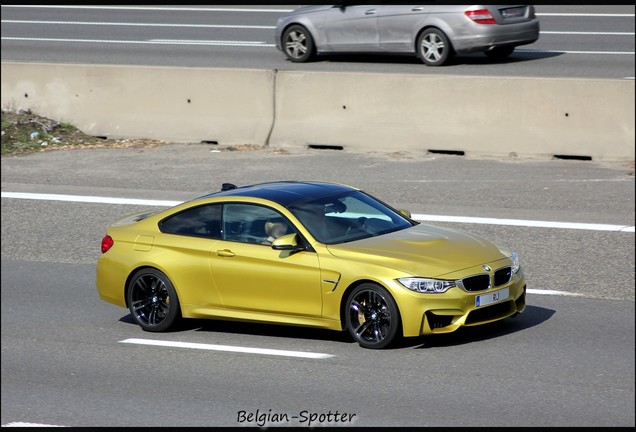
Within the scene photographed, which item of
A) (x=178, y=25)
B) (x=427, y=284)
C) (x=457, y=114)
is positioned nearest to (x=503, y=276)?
(x=427, y=284)

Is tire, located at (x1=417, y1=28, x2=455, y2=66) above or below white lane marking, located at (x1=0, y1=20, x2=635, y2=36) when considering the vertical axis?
below

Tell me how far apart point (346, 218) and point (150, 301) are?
2.07 meters

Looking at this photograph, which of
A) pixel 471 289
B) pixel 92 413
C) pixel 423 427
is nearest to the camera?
pixel 423 427

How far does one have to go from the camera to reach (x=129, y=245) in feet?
35.0

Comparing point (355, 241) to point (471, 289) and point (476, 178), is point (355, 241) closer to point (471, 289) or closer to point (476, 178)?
point (471, 289)

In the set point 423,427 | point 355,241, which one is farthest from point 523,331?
point 423,427

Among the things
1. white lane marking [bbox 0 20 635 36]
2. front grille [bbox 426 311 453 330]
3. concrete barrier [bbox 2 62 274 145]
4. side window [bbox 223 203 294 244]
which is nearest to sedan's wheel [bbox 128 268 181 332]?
side window [bbox 223 203 294 244]

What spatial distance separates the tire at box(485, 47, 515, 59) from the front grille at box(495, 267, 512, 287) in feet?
48.9

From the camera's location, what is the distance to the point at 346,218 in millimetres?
10109

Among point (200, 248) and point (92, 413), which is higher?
point (200, 248)

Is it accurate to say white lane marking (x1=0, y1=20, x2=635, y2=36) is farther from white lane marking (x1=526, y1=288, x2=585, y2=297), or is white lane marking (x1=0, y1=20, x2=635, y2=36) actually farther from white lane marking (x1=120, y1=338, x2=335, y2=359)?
white lane marking (x1=120, y1=338, x2=335, y2=359)

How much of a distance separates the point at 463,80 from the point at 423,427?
10.7 m

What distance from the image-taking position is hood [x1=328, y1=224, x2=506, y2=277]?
9242 mm

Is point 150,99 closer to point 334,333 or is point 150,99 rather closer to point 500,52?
point 500,52
